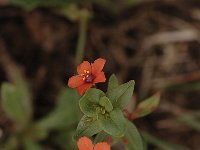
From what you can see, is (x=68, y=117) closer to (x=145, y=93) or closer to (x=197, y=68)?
(x=145, y=93)

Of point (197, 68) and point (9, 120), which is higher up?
point (9, 120)

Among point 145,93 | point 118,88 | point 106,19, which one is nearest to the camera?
point 118,88

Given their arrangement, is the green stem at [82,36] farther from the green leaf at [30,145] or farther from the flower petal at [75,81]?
the flower petal at [75,81]

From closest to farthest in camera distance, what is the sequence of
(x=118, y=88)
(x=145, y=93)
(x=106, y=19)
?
(x=118, y=88) → (x=145, y=93) → (x=106, y=19)

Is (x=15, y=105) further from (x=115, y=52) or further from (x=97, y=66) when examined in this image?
(x=97, y=66)

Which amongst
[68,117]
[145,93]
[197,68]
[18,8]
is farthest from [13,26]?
[197,68]

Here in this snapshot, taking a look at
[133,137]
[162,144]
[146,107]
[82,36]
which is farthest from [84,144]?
[82,36]

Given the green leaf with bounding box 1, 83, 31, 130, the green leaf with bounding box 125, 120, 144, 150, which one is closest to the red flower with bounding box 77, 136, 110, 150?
the green leaf with bounding box 125, 120, 144, 150

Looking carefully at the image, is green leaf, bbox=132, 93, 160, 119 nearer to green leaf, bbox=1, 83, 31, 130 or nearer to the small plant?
the small plant
